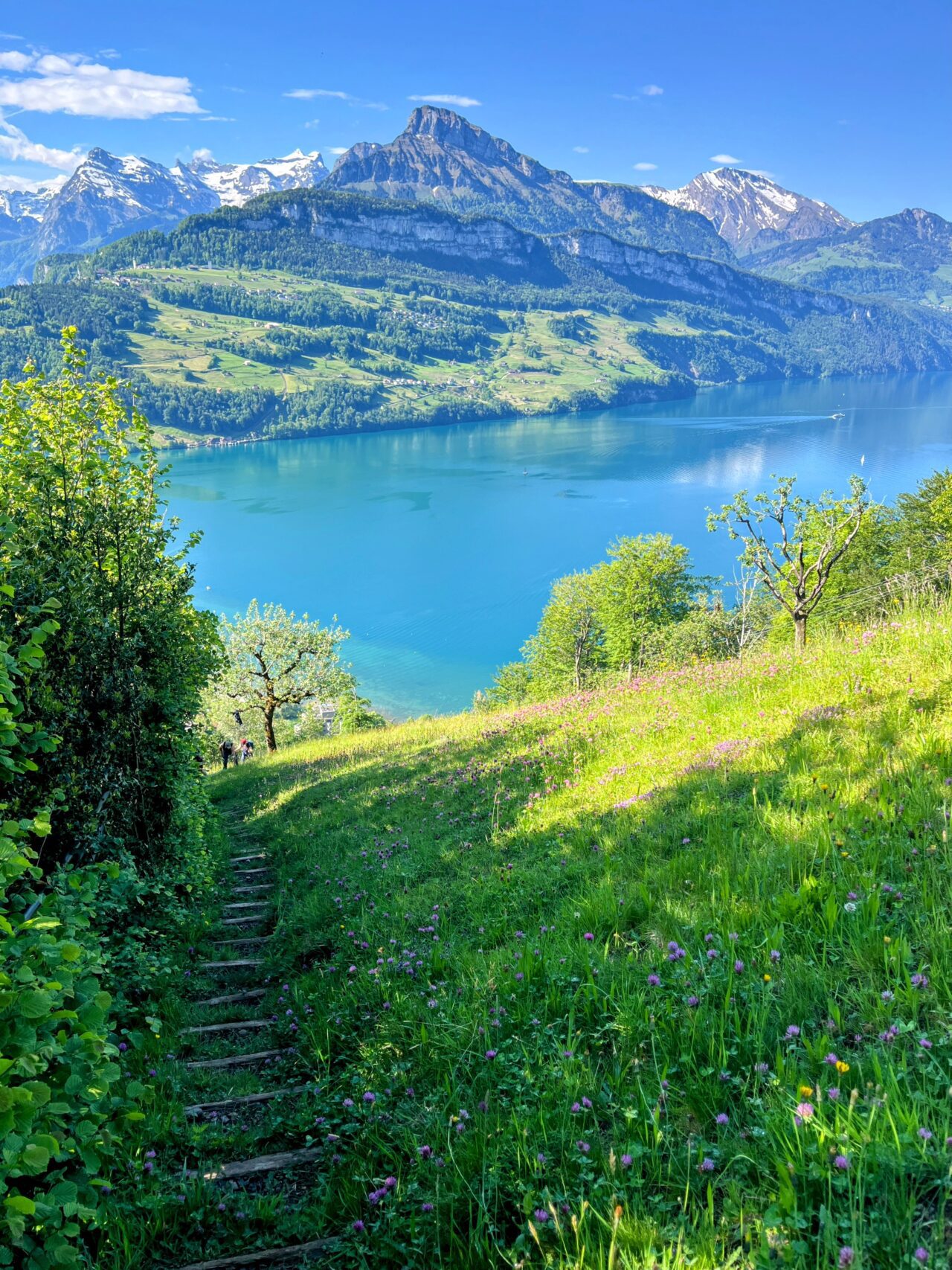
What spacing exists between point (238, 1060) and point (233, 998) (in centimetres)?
188

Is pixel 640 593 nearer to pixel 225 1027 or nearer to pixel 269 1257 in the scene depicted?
pixel 225 1027

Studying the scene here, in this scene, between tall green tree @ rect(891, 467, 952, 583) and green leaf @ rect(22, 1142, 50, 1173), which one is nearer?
green leaf @ rect(22, 1142, 50, 1173)

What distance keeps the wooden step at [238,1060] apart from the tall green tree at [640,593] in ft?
184

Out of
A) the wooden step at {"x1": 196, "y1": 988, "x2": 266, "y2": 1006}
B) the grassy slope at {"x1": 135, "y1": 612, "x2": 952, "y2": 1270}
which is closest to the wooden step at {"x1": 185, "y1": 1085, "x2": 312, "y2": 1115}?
the grassy slope at {"x1": 135, "y1": 612, "x2": 952, "y2": 1270}

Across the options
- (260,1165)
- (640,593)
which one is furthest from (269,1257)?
(640,593)

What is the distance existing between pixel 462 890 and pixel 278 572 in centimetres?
12948

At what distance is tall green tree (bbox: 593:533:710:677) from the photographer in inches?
2431

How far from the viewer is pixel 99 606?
328 inches

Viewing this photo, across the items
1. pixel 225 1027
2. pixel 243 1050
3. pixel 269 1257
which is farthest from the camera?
pixel 225 1027

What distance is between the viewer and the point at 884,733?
20.2ft

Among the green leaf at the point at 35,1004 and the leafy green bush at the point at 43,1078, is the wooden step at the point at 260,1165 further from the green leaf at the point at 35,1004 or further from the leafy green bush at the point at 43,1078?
the green leaf at the point at 35,1004

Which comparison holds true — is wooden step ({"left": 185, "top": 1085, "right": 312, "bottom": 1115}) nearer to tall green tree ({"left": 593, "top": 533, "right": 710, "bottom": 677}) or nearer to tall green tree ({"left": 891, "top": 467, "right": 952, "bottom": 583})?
tall green tree ({"left": 891, "top": 467, "right": 952, "bottom": 583})

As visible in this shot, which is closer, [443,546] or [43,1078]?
[43,1078]

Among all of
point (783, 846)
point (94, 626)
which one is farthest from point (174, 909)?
point (783, 846)
